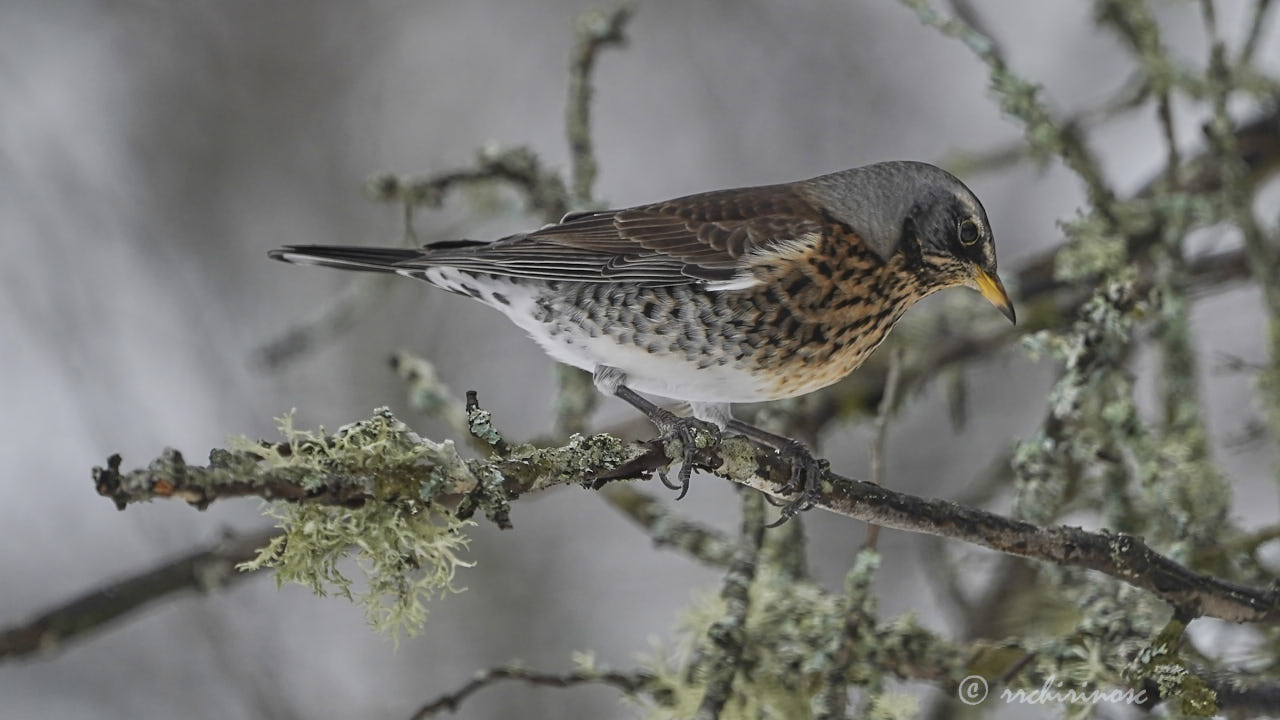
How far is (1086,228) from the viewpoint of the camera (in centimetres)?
362

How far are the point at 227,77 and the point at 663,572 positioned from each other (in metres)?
4.60

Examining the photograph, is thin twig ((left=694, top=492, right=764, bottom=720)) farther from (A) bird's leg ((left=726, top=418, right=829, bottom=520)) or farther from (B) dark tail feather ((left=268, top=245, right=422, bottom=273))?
(B) dark tail feather ((left=268, top=245, right=422, bottom=273))

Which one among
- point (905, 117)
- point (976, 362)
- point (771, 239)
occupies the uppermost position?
point (905, 117)

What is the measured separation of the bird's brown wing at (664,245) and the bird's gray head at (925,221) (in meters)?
0.16

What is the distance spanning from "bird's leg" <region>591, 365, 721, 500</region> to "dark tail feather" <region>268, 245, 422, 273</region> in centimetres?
73

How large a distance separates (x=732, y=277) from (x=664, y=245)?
340 millimetres

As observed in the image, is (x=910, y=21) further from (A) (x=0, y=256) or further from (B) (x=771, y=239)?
(A) (x=0, y=256)

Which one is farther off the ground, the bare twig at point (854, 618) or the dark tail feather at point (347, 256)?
the dark tail feather at point (347, 256)

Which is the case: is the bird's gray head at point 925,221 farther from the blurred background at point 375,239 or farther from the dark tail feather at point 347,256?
the blurred background at point 375,239

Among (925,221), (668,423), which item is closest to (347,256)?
(668,423)

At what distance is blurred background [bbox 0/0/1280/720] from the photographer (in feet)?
21.2

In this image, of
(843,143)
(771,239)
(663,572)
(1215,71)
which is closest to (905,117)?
(843,143)

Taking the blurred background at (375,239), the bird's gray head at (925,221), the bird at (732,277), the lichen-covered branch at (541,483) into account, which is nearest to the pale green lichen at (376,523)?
the lichen-covered branch at (541,483)

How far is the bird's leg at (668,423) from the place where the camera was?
259cm
